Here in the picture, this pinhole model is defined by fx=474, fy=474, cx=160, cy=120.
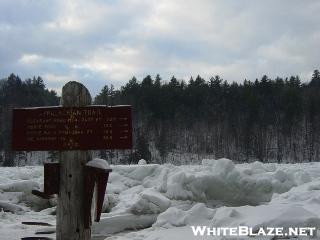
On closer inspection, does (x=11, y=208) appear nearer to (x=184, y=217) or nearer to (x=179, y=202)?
(x=179, y=202)

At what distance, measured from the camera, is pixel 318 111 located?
7262cm

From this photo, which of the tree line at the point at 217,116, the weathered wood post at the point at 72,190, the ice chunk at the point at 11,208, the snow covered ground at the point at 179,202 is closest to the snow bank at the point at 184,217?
the snow covered ground at the point at 179,202

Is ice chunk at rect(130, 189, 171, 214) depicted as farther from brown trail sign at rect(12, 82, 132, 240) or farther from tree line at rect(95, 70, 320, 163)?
tree line at rect(95, 70, 320, 163)

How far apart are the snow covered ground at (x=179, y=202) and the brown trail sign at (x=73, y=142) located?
2505 millimetres

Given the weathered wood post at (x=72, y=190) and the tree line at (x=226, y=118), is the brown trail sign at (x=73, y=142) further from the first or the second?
the tree line at (x=226, y=118)

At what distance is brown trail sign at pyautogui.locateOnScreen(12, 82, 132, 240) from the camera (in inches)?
217

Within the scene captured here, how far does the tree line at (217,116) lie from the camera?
67.7 meters

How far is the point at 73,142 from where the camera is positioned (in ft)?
18.1

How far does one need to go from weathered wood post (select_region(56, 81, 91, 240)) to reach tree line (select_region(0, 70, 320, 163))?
58234 millimetres

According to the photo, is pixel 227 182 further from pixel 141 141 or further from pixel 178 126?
pixel 178 126

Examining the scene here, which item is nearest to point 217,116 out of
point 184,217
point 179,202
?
point 179,202

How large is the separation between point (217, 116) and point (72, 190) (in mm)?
70997

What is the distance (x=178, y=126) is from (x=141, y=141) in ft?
70.9

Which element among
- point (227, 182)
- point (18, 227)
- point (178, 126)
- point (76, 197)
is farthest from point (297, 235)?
point (178, 126)
